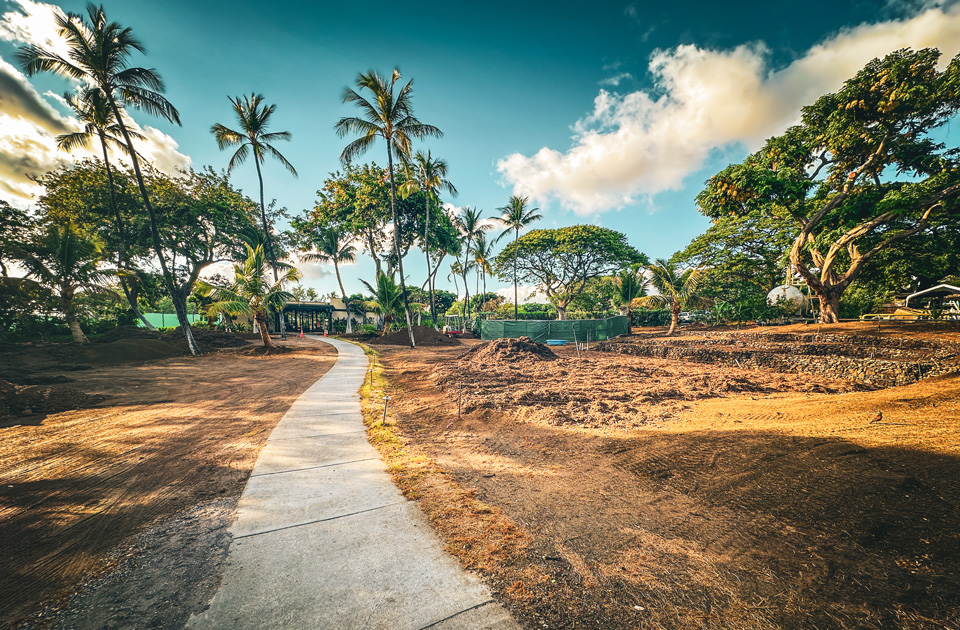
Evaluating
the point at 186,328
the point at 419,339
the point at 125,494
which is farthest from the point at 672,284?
the point at 186,328

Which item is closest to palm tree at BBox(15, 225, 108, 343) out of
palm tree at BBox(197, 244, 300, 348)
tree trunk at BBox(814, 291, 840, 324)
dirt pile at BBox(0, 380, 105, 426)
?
palm tree at BBox(197, 244, 300, 348)

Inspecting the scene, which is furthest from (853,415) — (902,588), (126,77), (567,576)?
(126,77)

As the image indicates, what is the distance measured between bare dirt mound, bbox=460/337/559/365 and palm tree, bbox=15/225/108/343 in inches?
791

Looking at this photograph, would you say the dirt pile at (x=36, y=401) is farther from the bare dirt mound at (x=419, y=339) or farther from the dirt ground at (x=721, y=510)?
the bare dirt mound at (x=419, y=339)


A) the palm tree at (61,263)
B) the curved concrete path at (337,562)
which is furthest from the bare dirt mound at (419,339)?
the curved concrete path at (337,562)

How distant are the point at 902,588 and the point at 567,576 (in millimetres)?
2087

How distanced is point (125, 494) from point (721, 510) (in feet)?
20.9

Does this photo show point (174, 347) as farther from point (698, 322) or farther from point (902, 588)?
point (698, 322)

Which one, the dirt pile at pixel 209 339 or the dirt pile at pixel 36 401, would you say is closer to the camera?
the dirt pile at pixel 36 401

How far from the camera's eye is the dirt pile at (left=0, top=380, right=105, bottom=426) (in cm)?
603

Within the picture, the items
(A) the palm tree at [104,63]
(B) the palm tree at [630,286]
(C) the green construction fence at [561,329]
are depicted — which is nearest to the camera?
(A) the palm tree at [104,63]

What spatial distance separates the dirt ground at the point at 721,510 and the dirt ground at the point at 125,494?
6.67 ft

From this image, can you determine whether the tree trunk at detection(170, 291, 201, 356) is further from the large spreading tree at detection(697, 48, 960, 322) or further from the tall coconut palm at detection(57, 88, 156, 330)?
the large spreading tree at detection(697, 48, 960, 322)

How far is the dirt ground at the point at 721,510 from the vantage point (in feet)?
6.41
